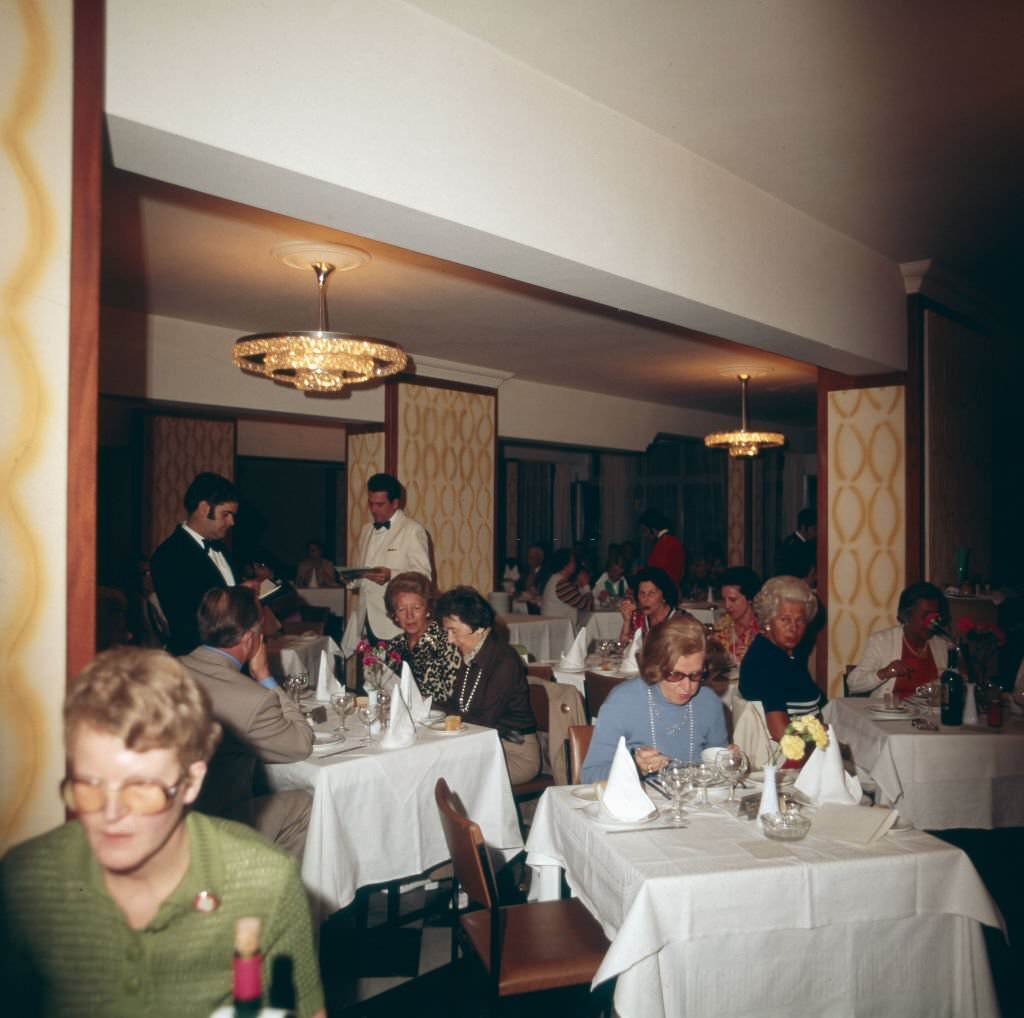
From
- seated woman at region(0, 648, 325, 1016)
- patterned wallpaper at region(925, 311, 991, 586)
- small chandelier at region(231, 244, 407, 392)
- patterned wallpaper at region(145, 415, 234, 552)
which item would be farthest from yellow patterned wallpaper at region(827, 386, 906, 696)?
patterned wallpaper at region(145, 415, 234, 552)

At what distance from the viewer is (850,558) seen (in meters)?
5.97

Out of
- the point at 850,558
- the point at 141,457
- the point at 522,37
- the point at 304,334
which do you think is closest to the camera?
the point at 522,37

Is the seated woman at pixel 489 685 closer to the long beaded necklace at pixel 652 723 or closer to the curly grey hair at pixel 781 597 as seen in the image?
the long beaded necklace at pixel 652 723

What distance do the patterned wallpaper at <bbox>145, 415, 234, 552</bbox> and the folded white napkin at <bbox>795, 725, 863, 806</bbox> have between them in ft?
27.7

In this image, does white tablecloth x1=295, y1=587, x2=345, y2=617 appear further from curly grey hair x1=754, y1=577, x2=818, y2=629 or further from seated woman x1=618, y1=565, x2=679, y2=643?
curly grey hair x1=754, y1=577, x2=818, y2=629

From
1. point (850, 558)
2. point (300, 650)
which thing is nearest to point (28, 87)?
point (300, 650)

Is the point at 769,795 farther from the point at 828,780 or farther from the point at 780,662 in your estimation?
the point at 780,662

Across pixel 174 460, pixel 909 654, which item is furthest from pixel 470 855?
pixel 174 460

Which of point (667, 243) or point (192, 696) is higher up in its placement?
point (667, 243)

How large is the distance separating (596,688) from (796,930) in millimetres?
2676

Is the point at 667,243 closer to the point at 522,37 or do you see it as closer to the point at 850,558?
the point at 522,37

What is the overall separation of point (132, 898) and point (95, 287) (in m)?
1.33

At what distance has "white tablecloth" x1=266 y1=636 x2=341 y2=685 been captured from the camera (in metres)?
5.68

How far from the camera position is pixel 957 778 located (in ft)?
11.5
